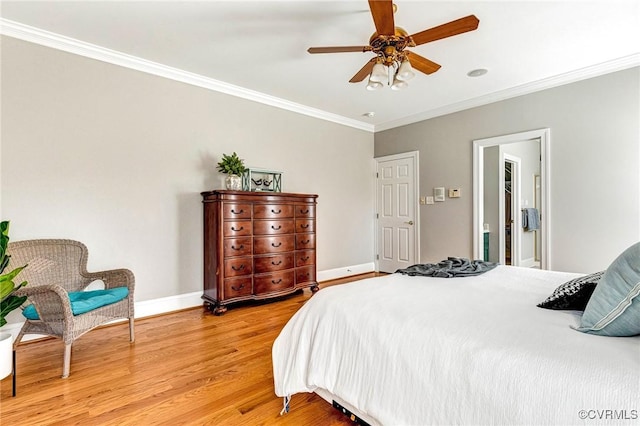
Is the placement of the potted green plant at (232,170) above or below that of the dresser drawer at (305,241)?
above

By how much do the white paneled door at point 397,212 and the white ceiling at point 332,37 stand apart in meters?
1.49

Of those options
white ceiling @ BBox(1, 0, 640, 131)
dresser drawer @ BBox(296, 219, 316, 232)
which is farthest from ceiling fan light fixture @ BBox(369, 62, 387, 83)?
dresser drawer @ BBox(296, 219, 316, 232)

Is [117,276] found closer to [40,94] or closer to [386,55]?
[40,94]

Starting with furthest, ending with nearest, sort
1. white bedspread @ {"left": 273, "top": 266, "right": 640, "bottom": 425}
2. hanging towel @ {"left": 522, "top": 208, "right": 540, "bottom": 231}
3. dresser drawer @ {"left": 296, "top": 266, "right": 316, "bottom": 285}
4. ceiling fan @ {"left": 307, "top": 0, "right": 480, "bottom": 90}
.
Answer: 1. hanging towel @ {"left": 522, "top": 208, "right": 540, "bottom": 231}
2. dresser drawer @ {"left": 296, "top": 266, "right": 316, "bottom": 285}
3. ceiling fan @ {"left": 307, "top": 0, "right": 480, "bottom": 90}
4. white bedspread @ {"left": 273, "top": 266, "right": 640, "bottom": 425}

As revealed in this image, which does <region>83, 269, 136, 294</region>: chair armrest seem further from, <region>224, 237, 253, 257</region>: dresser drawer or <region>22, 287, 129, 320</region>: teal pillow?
<region>224, 237, 253, 257</region>: dresser drawer

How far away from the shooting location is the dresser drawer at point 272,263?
360 centimetres

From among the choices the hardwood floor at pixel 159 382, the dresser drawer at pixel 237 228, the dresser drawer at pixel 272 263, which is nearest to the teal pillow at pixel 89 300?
the hardwood floor at pixel 159 382

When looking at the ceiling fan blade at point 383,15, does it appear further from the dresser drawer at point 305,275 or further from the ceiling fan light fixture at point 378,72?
the dresser drawer at point 305,275

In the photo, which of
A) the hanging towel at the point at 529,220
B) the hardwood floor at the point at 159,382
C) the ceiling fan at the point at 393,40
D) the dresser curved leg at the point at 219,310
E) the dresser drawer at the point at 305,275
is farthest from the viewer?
the hanging towel at the point at 529,220

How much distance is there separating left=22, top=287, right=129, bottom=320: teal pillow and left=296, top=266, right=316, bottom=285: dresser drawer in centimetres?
195

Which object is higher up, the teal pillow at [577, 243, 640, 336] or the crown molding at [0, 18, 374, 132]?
the crown molding at [0, 18, 374, 132]

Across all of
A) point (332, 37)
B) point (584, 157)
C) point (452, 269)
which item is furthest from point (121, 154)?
point (584, 157)

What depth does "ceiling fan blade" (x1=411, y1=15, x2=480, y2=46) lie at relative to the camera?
6.39ft

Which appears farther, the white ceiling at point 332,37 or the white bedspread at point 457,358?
the white ceiling at point 332,37
